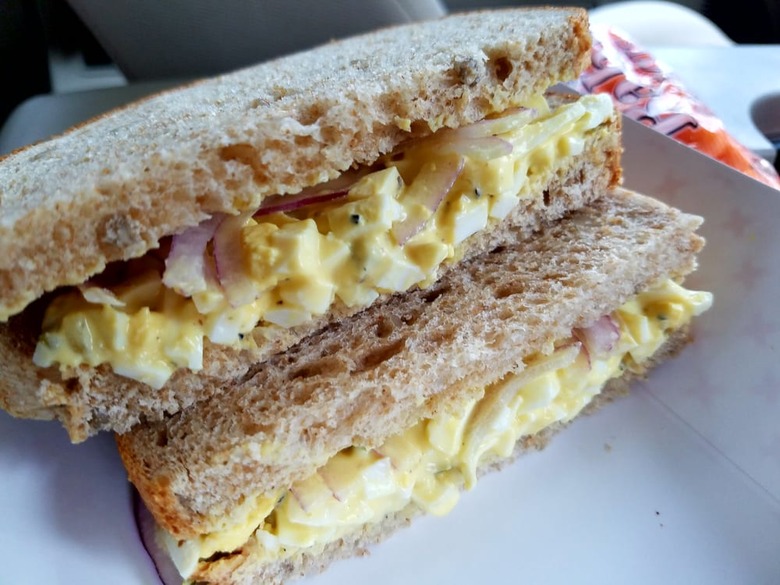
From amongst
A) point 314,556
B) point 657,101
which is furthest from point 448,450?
point 657,101

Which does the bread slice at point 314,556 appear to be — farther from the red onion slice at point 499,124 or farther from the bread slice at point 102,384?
the red onion slice at point 499,124

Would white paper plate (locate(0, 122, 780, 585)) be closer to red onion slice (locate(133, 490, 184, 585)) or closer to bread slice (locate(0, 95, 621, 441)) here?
red onion slice (locate(133, 490, 184, 585))

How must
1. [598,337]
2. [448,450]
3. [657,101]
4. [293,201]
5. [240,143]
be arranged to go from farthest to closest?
[657,101], [598,337], [448,450], [293,201], [240,143]

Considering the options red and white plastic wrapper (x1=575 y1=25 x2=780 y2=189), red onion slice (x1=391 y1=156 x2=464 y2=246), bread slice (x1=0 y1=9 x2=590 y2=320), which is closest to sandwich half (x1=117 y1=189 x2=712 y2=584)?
red onion slice (x1=391 y1=156 x2=464 y2=246)

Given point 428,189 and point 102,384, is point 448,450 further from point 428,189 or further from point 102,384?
point 102,384

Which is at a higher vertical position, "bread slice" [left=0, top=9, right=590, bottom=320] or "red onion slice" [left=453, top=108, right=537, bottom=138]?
"bread slice" [left=0, top=9, right=590, bottom=320]

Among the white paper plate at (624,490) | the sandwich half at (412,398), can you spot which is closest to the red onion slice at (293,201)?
the sandwich half at (412,398)
